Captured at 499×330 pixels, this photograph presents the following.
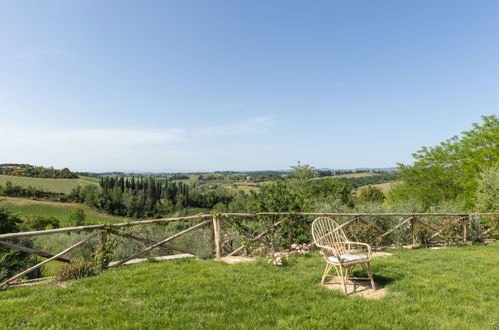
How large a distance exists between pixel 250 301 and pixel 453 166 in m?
19.8

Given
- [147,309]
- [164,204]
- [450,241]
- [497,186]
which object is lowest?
[164,204]

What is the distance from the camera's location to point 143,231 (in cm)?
631

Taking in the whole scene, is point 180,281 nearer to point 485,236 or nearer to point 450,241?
point 450,241


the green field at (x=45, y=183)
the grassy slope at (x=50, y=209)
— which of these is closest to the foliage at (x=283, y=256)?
the grassy slope at (x=50, y=209)

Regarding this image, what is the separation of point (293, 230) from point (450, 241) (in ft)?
17.1

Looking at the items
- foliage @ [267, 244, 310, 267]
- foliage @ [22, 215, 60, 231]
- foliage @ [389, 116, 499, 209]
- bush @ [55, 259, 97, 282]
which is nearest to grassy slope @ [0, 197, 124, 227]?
foliage @ [22, 215, 60, 231]

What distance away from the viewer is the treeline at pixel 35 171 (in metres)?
79.8

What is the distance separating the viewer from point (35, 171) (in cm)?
8425

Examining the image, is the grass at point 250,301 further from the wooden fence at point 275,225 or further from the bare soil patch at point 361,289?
the wooden fence at point 275,225

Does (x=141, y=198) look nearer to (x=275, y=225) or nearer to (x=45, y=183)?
(x=45, y=183)

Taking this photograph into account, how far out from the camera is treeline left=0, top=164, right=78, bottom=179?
7981cm

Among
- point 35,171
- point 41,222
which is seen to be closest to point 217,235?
point 41,222

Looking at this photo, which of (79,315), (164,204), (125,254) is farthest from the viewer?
(164,204)

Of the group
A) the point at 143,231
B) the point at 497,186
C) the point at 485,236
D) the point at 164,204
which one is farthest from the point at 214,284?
the point at 164,204
